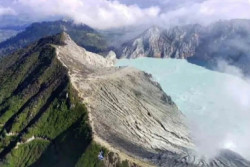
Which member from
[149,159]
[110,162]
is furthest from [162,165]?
[110,162]

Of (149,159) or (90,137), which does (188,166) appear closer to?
(149,159)

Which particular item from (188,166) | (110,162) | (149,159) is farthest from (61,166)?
(188,166)

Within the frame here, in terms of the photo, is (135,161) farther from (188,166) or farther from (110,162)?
(188,166)

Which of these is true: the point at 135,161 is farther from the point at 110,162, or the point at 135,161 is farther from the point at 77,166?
the point at 77,166

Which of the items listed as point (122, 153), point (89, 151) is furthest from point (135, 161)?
point (89, 151)

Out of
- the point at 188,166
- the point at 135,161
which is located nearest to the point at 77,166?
the point at 135,161

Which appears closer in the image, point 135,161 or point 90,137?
point 135,161
